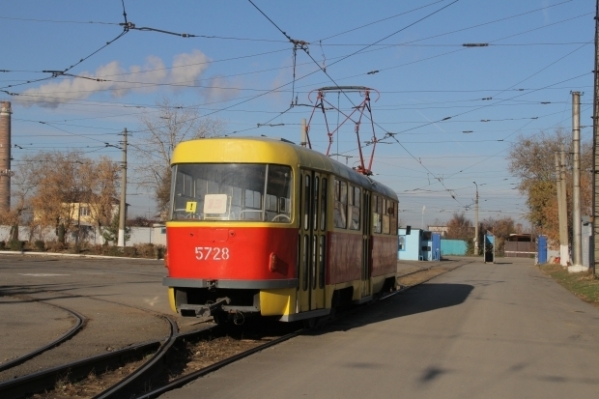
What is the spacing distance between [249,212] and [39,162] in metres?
68.1

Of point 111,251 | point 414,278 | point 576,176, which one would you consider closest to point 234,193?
point 414,278

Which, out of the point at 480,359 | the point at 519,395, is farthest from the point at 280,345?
the point at 519,395

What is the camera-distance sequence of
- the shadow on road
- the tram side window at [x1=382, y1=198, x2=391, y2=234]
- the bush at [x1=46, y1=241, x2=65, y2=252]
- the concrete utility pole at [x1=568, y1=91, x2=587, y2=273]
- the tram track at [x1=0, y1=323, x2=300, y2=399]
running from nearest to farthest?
the tram track at [x1=0, y1=323, x2=300, y2=399]
the shadow on road
the tram side window at [x1=382, y1=198, x2=391, y2=234]
the concrete utility pole at [x1=568, y1=91, x2=587, y2=273]
the bush at [x1=46, y1=241, x2=65, y2=252]

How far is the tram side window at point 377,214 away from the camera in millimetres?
17350

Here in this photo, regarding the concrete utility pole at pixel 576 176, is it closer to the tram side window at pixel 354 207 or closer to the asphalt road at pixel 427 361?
the asphalt road at pixel 427 361

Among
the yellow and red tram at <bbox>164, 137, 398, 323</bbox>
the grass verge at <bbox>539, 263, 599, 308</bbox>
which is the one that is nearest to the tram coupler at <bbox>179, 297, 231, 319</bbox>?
the yellow and red tram at <bbox>164, 137, 398, 323</bbox>

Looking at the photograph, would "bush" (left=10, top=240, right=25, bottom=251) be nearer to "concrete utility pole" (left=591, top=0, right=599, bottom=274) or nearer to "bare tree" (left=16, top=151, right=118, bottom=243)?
"bare tree" (left=16, top=151, right=118, bottom=243)

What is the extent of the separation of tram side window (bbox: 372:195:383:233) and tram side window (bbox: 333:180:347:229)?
3.09 meters

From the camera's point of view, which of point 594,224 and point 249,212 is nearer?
point 249,212

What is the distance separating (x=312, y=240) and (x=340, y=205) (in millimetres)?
1704

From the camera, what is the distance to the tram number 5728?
36.7ft

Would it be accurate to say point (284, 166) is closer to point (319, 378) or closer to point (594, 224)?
point (319, 378)

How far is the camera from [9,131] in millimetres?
73625

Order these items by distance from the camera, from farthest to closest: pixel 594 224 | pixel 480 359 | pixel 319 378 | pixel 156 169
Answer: pixel 156 169 < pixel 594 224 < pixel 480 359 < pixel 319 378
